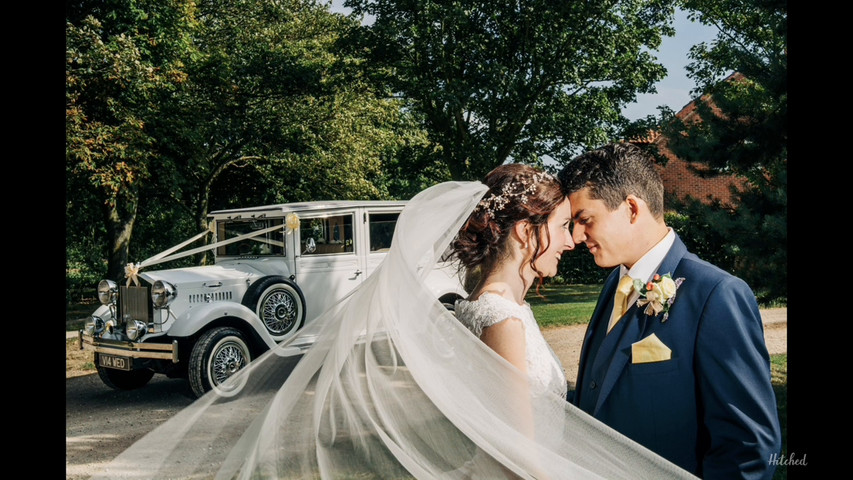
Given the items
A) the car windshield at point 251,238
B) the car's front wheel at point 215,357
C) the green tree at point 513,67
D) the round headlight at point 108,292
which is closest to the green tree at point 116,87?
the green tree at point 513,67

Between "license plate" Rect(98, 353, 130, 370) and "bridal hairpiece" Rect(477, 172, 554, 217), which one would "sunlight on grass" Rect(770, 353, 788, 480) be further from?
"license plate" Rect(98, 353, 130, 370)

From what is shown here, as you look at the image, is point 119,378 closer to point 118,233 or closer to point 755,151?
point 755,151

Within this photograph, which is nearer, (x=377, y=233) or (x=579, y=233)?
(x=579, y=233)

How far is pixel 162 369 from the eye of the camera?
7.78 metres

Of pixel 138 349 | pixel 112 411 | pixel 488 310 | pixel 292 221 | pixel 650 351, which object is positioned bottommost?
pixel 112 411

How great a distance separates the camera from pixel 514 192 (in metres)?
2.48

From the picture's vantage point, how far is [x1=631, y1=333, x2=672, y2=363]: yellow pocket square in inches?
81.1

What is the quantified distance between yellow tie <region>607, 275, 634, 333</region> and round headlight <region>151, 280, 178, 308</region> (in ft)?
21.9

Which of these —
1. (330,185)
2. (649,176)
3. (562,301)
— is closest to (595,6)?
(562,301)

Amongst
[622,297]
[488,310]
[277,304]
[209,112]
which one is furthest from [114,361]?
[209,112]

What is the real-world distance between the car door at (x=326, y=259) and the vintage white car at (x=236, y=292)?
0.5 inches

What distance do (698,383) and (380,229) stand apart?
752 cm

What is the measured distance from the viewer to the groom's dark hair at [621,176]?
235cm

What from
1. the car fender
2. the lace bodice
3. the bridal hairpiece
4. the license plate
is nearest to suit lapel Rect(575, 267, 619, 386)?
the lace bodice
